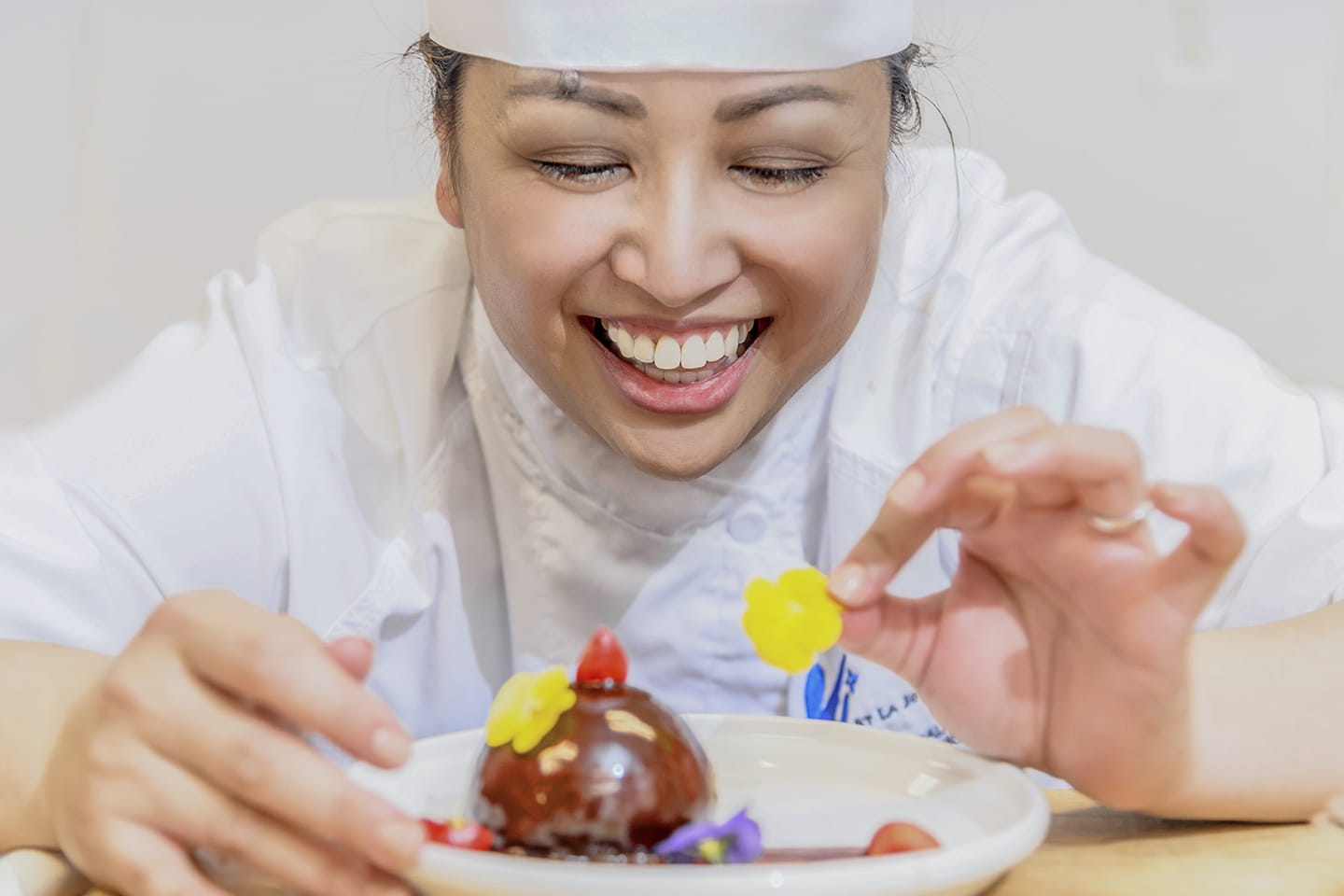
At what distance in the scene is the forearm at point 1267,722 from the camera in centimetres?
57

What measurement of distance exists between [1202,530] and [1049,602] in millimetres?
86

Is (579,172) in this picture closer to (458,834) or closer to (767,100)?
(767,100)

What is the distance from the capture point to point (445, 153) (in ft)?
2.87

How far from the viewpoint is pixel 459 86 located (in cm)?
83

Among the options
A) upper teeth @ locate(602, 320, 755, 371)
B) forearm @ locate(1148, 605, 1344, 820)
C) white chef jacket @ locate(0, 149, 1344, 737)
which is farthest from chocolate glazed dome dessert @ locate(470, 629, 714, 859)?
white chef jacket @ locate(0, 149, 1344, 737)

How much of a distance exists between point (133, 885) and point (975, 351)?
24.1 inches

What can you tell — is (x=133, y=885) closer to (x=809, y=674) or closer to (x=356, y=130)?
(x=809, y=674)

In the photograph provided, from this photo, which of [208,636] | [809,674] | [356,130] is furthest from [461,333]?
[356,130]

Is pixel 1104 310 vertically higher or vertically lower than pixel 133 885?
higher

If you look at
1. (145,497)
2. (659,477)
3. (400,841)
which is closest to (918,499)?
(400,841)

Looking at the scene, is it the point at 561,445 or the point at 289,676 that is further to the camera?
the point at 561,445

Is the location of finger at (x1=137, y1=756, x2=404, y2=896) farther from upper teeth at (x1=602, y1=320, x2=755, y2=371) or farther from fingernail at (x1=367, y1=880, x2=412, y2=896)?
upper teeth at (x1=602, y1=320, x2=755, y2=371)

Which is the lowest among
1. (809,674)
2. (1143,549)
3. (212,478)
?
(809,674)

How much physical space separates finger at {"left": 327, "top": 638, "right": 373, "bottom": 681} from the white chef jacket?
386 mm
